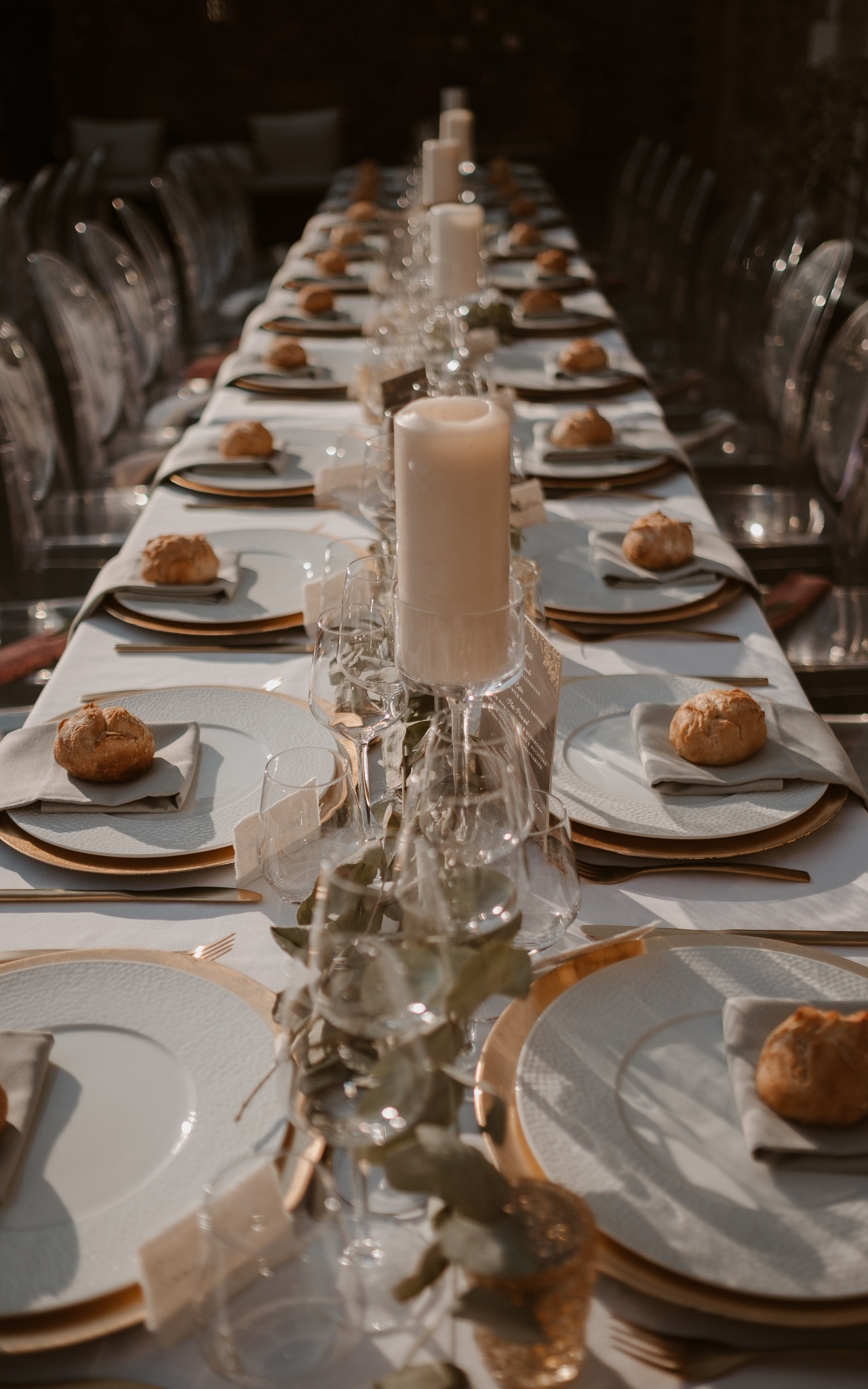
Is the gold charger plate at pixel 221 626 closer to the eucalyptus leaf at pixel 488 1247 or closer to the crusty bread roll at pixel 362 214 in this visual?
the eucalyptus leaf at pixel 488 1247

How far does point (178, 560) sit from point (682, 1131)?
3.82 ft

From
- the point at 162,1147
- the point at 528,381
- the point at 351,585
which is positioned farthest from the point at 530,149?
the point at 162,1147

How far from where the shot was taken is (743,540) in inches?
114

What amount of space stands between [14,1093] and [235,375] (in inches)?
91.9

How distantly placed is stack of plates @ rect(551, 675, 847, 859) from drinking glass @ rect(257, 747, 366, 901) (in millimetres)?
288

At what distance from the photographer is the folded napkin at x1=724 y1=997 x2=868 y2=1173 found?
0.83m

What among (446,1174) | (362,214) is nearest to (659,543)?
(446,1174)

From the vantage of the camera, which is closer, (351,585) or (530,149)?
(351,585)

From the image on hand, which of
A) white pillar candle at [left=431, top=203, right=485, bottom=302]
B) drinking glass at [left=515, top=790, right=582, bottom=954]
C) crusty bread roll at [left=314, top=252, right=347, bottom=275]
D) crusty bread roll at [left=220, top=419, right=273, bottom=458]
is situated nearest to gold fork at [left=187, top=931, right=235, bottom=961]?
drinking glass at [left=515, top=790, right=582, bottom=954]

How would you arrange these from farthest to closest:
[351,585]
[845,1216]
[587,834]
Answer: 1. [351,585]
2. [587,834]
3. [845,1216]

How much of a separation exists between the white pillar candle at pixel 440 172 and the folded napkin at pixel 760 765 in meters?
2.50

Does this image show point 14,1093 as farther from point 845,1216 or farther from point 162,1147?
point 845,1216

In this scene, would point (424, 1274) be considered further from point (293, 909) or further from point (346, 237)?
point (346, 237)

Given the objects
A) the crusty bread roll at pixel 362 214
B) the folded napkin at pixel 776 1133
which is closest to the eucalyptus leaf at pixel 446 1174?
the folded napkin at pixel 776 1133
